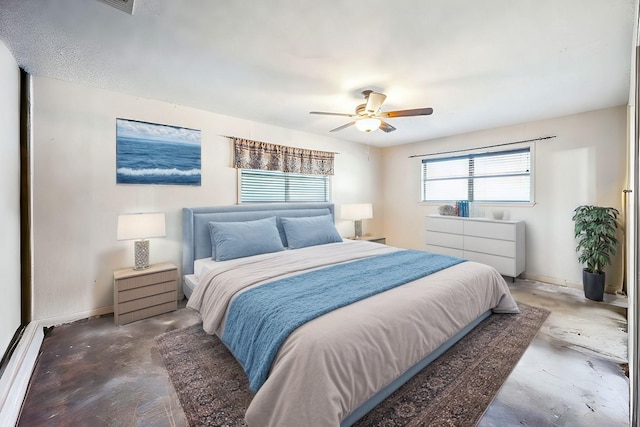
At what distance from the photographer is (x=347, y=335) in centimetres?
145

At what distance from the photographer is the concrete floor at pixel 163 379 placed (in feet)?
5.15

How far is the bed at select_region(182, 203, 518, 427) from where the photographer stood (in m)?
1.31

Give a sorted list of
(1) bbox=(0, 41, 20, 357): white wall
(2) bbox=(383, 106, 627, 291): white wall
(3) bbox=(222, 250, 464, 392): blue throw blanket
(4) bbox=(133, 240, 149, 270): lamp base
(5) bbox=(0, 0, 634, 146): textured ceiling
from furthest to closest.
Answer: (2) bbox=(383, 106, 627, 291): white wall
(4) bbox=(133, 240, 149, 270): lamp base
(1) bbox=(0, 41, 20, 357): white wall
(5) bbox=(0, 0, 634, 146): textured ceiling
(3) bbox=(222, 250, 464, 392): blue throw blanket

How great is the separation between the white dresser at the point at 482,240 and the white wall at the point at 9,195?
17.0 feet

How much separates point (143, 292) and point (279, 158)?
2502 mm

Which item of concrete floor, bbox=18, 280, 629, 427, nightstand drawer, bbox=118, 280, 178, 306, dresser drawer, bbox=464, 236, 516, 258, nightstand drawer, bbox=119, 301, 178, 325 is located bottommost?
concrete floor, bbox=18, 280, 629, 427

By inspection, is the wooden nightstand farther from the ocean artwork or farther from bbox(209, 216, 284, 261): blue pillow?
the ocean artwork

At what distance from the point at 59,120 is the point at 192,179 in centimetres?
131

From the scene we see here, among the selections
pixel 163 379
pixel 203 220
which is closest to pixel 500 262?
pixel 203 220

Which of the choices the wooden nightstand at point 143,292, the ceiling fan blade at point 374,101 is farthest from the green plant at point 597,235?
the wooden nightstand at point 143,292

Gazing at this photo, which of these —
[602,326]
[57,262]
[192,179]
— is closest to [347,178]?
[192,179]

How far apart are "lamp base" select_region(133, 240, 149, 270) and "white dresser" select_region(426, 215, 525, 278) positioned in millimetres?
4323

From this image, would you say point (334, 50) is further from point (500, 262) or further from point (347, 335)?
point (500, 262)

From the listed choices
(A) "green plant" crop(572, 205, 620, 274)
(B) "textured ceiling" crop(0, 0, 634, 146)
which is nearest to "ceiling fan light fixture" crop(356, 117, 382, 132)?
(B) "textured ceiling" crop(0, 0, 634, 146)
